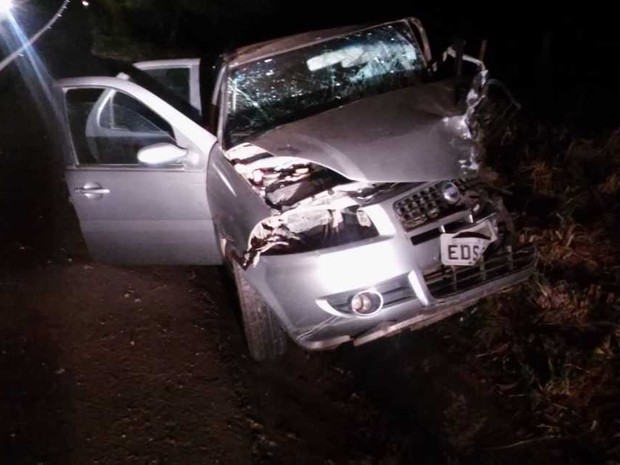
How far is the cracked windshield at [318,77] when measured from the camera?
183 inches

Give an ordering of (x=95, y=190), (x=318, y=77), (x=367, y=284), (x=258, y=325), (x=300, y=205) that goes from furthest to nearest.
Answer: (x=318, y=77) → (x=95, y=190) → (x=258, y=325) → (x=300, y=205) → (x=367, y=284)

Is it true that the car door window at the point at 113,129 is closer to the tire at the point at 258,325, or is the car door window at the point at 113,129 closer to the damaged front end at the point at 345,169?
the damaged front end at the point at 345,169

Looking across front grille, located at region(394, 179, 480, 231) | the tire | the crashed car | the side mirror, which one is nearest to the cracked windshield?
the crashed car

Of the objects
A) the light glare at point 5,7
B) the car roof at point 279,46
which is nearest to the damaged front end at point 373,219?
the car roof at point 279,46

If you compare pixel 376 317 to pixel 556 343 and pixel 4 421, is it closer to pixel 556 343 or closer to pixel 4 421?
pixel 556 343

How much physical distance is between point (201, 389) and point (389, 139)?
1.90 m

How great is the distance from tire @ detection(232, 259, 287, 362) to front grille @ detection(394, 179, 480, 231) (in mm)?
977

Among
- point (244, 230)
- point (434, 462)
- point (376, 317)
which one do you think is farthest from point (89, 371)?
point (434, 462)

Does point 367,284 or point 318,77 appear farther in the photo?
point 318,77

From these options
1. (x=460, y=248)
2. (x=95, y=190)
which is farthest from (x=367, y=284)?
(x=95, y=190)

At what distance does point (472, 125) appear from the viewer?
401 cm

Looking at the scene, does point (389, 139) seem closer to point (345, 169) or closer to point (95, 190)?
point (345, 169)

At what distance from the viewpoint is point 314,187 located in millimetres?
4105

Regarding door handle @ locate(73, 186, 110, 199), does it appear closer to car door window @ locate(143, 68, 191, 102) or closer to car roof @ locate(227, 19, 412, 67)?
car roof @ locate(227, 19, 412, 67)
